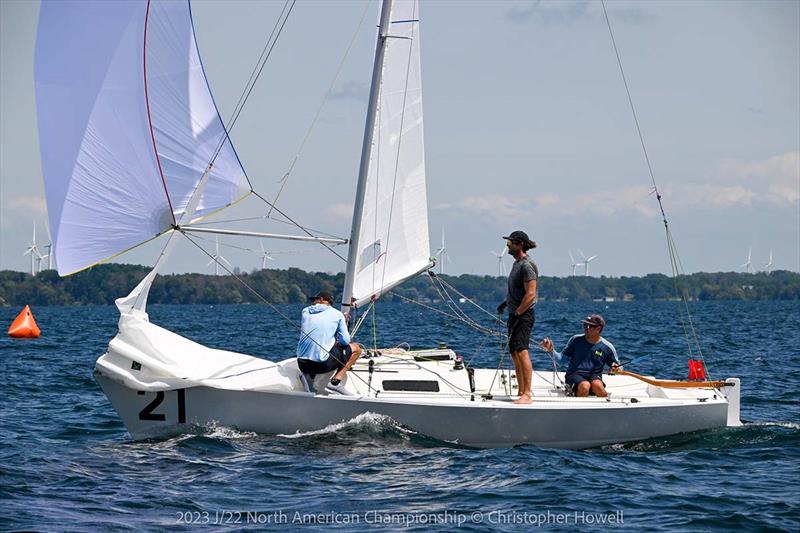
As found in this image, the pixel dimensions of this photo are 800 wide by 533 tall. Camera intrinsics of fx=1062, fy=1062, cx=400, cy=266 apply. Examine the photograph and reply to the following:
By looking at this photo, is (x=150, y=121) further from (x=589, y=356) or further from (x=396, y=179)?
(x=589, y=356)

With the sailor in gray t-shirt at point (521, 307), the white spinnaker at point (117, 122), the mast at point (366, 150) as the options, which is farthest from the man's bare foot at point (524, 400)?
the white spinnaker at point (117, 122)

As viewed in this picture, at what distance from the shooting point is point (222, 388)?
10.7 metres

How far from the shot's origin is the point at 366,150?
41.6ft

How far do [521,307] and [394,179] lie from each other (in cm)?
327

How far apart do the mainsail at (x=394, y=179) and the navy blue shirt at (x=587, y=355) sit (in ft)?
8.84

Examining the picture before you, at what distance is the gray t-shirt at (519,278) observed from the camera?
1072 centimetres

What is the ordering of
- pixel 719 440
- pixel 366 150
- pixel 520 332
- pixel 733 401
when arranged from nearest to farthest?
pixel 520 332
pixel 719 440
pixel 733 401
pixel 366 150

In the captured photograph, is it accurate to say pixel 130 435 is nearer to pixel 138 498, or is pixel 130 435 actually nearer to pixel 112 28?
pixel 138 498

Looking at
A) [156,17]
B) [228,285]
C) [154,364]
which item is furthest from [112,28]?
[228,285]

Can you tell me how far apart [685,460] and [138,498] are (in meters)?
5.15

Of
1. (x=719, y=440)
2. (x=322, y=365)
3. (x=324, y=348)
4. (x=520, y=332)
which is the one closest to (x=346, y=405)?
(x=322, y=365)

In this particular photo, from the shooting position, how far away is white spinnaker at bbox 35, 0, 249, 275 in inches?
422

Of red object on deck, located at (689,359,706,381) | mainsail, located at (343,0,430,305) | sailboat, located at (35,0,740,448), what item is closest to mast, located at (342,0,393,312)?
mainsail, located at (343,0,430,305)

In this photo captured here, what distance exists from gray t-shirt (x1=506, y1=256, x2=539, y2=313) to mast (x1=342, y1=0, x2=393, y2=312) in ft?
8.02
